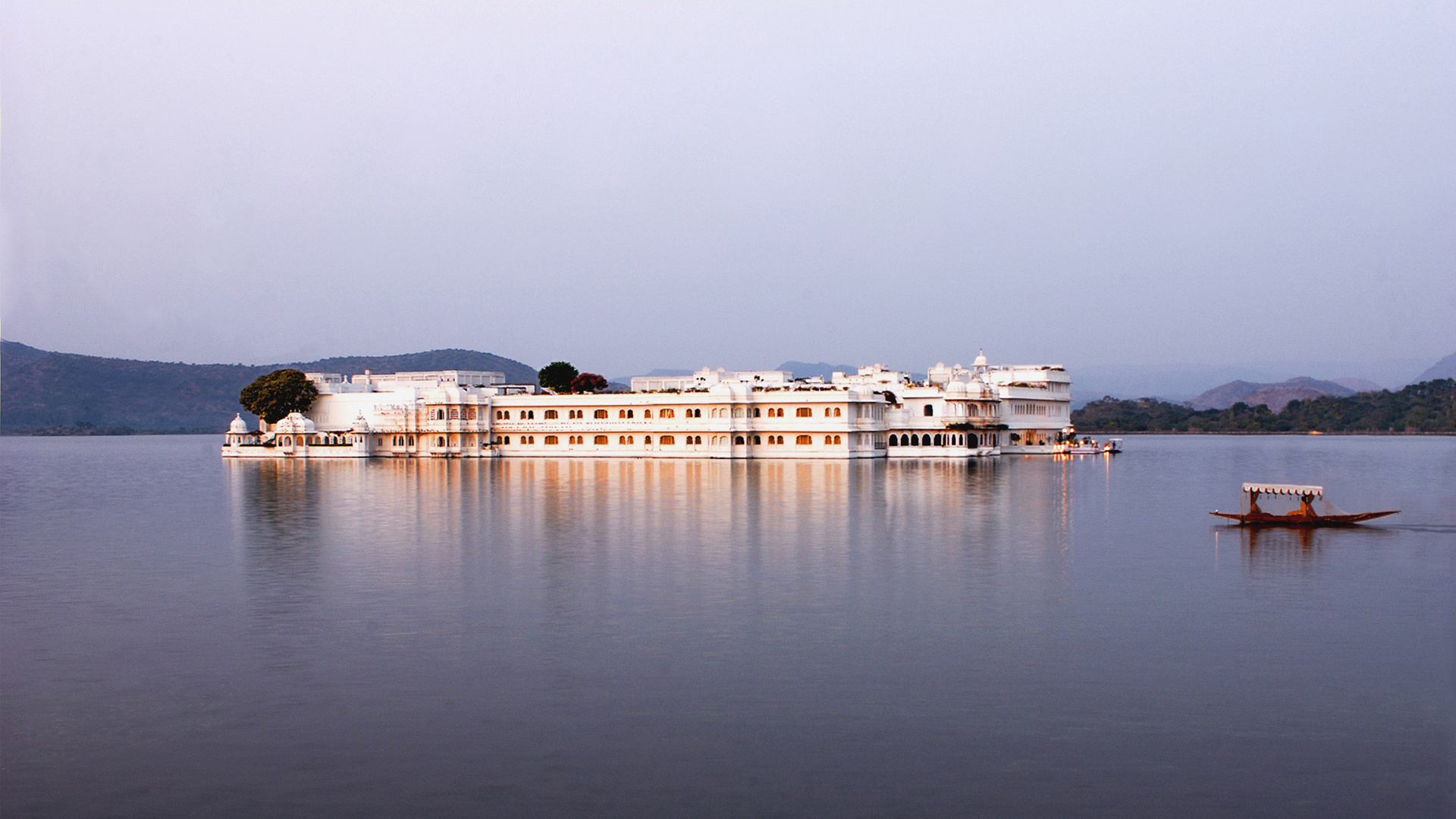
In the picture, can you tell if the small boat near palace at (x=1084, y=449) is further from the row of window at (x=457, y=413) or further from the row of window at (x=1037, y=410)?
the row of window at (x=457, y=413)

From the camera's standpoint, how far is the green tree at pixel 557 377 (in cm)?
11200

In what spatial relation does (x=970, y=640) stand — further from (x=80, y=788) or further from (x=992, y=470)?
(x=992, y=470)

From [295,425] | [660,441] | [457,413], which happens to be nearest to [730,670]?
[660,441]

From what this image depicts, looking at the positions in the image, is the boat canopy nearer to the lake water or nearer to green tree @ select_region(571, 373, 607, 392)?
the lake water

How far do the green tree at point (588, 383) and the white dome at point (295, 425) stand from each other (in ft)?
78.8

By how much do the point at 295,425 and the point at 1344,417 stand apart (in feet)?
492

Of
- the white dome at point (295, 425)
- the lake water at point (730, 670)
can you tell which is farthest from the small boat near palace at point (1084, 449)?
the lake water at point (730, 670)

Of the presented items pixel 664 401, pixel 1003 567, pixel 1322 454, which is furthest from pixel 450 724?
pixel 1322 454

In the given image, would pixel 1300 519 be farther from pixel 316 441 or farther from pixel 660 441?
pixel 316 441

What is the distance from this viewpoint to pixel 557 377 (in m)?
112

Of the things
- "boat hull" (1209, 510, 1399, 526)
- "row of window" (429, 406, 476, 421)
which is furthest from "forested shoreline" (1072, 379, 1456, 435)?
"boat hull" (1209, 510, 1399, 526)

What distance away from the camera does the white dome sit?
9669 centimetres

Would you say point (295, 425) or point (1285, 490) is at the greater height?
point (295, 425)

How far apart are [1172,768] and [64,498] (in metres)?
52.6
